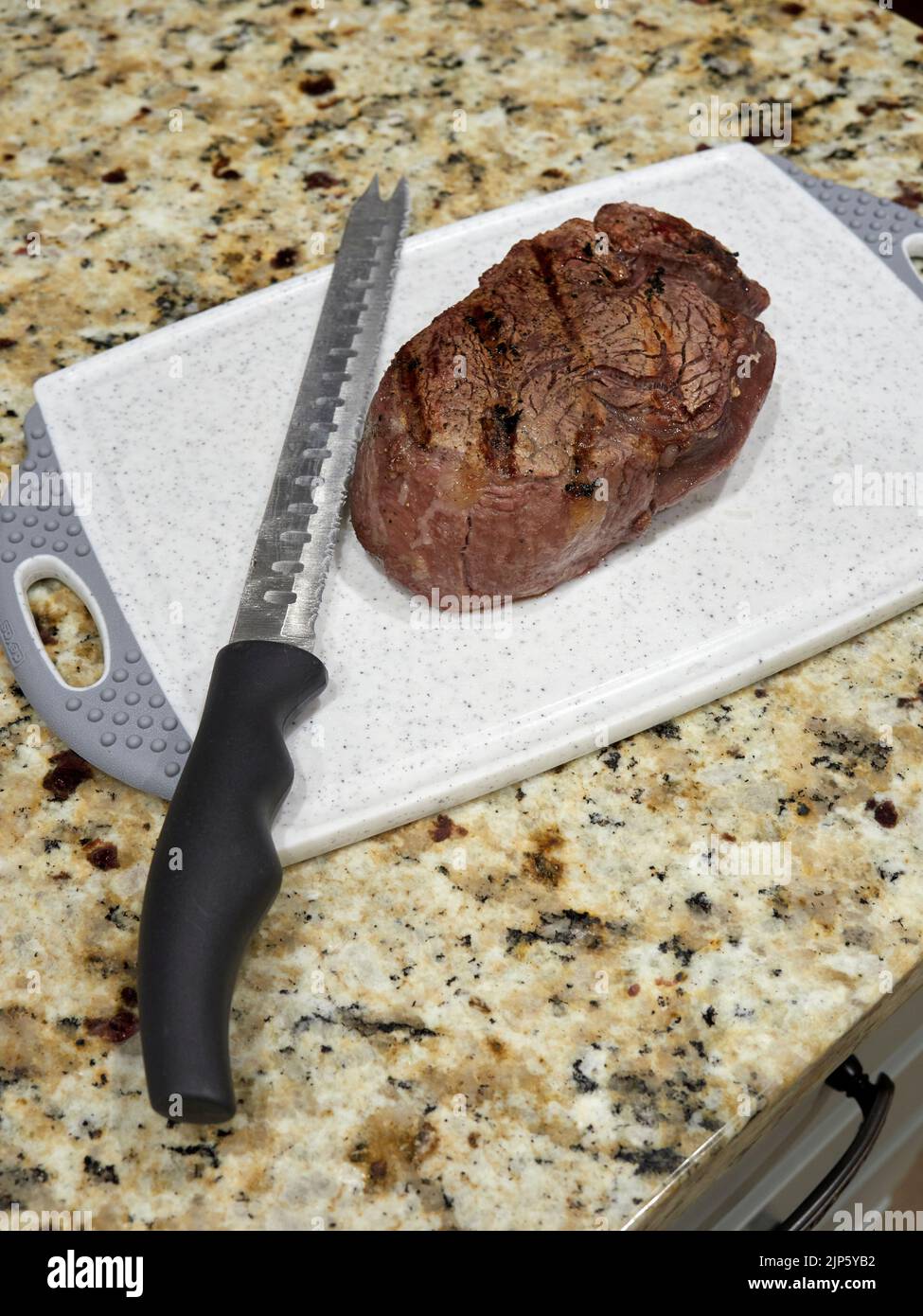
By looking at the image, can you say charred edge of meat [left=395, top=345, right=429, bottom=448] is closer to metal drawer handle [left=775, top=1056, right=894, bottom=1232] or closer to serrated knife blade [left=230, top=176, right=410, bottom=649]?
serrated knife blade [left=230, top=176, right=410, bottom=649]

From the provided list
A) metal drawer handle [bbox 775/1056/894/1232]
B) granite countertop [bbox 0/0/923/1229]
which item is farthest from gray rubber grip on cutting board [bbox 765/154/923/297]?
metal drawer handle [bbox 775/1056/894/1232]

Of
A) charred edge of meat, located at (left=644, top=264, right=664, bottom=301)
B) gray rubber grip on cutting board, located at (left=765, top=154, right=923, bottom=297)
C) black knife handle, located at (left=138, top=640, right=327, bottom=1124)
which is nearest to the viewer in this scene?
black knife handle, located at (left=138, top=640, right=327, bottom=1124)

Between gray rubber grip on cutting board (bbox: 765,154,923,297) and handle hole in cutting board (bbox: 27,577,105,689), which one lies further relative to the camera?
gray rubber grip on cutting board (bbox: 765,154,923,297)

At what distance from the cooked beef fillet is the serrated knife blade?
0.07 meters

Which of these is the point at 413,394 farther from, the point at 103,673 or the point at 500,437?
the point at 103,673

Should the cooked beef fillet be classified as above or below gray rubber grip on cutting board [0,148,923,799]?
above

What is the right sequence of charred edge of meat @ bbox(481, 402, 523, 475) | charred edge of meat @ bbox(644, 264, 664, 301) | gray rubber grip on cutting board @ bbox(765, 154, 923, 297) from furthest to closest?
1. gray rubber grip on cutting board @ bbox(765, 154, 923, 297)
2. charred edge of meat @ bbox(644, 264, 664, 301)
3. charred edge of meat @ bbox(481, 402, 523, 475)

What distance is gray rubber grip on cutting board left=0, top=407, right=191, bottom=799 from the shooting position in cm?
167

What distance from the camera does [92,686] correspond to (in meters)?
1.73

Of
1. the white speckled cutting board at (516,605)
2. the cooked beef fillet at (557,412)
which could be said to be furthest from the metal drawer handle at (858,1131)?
the cooked beef fillet at (557,412)

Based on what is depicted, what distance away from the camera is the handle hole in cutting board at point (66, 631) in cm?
183

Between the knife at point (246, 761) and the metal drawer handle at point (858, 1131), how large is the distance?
92 cm

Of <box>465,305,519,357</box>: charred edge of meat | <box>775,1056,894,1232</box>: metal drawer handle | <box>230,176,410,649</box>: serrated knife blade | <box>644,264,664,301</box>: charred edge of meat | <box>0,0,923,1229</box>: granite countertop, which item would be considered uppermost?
<box>644,264,664,301</box>: charred edge of meat
